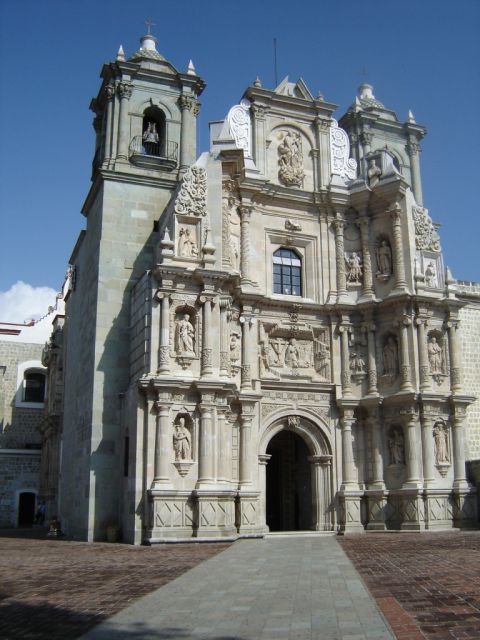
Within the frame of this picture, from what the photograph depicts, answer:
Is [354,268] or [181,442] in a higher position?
[354,268]

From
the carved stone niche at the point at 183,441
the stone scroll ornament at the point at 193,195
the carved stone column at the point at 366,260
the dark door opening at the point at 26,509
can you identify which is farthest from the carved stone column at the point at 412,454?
the dark door opening at the point at 26,509

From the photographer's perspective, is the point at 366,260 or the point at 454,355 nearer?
the point at 454,355

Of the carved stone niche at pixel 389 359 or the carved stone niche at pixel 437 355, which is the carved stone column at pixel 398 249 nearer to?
the carved stone niche at pixel 389 359

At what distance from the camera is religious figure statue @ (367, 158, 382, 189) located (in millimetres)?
27141

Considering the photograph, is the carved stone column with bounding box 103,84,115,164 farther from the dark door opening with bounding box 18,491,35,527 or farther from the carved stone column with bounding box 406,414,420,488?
the dark door opening with bounding box 18,491,35,527

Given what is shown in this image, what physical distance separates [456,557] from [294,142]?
18023 millimetres

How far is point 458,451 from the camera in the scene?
2475 centimetres

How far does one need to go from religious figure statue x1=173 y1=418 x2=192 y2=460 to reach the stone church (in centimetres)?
4

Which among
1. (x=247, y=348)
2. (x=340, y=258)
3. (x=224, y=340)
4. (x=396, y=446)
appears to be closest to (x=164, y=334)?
(x=224, y=340)

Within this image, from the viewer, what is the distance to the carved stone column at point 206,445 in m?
20.7

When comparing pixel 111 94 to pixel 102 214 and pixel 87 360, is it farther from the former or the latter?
pixel 87 360

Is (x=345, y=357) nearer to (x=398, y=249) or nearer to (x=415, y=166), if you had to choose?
(x=398, y=249)

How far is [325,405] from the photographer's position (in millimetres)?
25406

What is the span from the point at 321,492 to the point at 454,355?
6.94 metres
